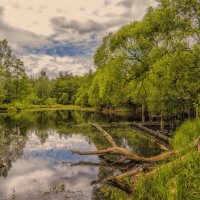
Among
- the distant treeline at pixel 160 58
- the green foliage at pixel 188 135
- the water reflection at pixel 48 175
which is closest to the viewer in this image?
the water reflection at pixel 48 175

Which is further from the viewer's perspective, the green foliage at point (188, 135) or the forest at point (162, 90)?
the green foliage at point (188, 135)

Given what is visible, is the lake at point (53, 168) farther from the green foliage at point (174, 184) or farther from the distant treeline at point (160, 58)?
the distant treeline at point (160, 58)

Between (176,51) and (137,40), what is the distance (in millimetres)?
12355

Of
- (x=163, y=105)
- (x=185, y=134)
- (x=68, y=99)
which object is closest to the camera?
(x=185, y=134)

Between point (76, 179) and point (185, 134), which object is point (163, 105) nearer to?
point (185, 134)

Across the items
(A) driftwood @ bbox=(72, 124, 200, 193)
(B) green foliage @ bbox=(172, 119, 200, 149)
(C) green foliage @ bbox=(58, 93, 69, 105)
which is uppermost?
(C) green foliage @ bbox=(58, 93, 69, 105)

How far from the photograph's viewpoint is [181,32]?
2212cm

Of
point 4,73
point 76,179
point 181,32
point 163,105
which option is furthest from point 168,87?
point 4,73

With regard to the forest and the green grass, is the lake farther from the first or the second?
the green grass

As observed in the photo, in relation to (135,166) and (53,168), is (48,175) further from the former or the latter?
(135,166)

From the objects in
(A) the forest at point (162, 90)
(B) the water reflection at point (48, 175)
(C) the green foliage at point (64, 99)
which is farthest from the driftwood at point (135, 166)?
(C) the green foliage at point (64, 99)

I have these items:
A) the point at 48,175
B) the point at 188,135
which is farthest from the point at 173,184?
the point at 48,175

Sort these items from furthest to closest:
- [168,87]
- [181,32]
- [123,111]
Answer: [123,111]
[168,87]
[181,32]

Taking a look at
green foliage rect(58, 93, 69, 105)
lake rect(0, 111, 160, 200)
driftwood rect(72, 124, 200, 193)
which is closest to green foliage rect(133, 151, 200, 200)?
driftwood rect(72, 124, 200, 193)
